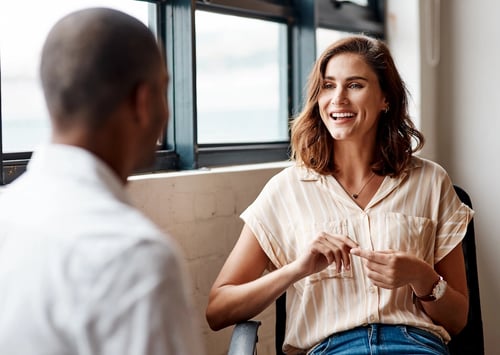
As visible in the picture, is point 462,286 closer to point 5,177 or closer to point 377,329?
point 377,329

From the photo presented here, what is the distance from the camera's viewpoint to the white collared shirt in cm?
75

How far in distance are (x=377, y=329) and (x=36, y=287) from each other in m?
1.21

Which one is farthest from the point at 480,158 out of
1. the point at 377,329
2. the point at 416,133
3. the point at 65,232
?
the point at 65,232

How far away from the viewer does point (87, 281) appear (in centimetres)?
75

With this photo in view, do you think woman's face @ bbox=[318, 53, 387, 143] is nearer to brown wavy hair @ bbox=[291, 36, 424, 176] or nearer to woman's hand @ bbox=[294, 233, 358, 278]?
brown wavy hair @ bbox=[291, 36, 424, 176]

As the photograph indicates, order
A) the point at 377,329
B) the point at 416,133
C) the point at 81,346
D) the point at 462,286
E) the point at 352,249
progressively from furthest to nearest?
the point at 416,133, the point at 462,286, the point at 377,329, the point at 352,249, the point at 81,346

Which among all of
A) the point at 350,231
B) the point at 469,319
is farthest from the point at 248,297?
the point at 469,319

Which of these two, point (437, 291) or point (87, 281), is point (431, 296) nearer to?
point (437, 291)

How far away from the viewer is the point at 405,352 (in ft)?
5.83

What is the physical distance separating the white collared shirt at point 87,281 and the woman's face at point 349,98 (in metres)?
1.25

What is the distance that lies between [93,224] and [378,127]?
57.3 inches

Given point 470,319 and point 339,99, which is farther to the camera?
point 470,319

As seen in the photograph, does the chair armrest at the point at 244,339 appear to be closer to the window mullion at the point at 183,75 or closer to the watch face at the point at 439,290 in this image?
the watch face at the point at 439,290

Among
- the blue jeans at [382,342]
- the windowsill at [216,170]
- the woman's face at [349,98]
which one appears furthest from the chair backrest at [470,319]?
the windowsill at [216,170]
